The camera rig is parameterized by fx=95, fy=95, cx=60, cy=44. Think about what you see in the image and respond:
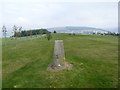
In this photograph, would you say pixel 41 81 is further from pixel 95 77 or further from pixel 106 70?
pixel 106 70

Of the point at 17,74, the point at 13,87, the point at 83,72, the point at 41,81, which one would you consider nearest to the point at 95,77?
the point at 83,72

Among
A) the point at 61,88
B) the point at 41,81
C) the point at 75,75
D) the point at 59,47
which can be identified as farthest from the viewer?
the point at 59,47

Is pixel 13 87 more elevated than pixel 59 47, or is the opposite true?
pixel 59 47

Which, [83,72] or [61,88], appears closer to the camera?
[61,88]

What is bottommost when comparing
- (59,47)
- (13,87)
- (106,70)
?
(13,87)

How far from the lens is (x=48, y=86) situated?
24.2ft

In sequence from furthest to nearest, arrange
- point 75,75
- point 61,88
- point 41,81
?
point 75,75
point 41,81
point 61,88

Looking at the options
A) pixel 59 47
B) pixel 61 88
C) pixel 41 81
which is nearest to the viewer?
pixel 61 88

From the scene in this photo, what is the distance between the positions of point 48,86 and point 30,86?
1428mm

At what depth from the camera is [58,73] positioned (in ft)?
30.5

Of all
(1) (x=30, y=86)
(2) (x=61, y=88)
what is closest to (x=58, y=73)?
(2) (x=61, y=88)

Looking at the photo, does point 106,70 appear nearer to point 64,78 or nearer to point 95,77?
point 95,77

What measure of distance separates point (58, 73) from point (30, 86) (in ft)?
9.39

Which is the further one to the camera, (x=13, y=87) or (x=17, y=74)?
(x=17, y=74)
